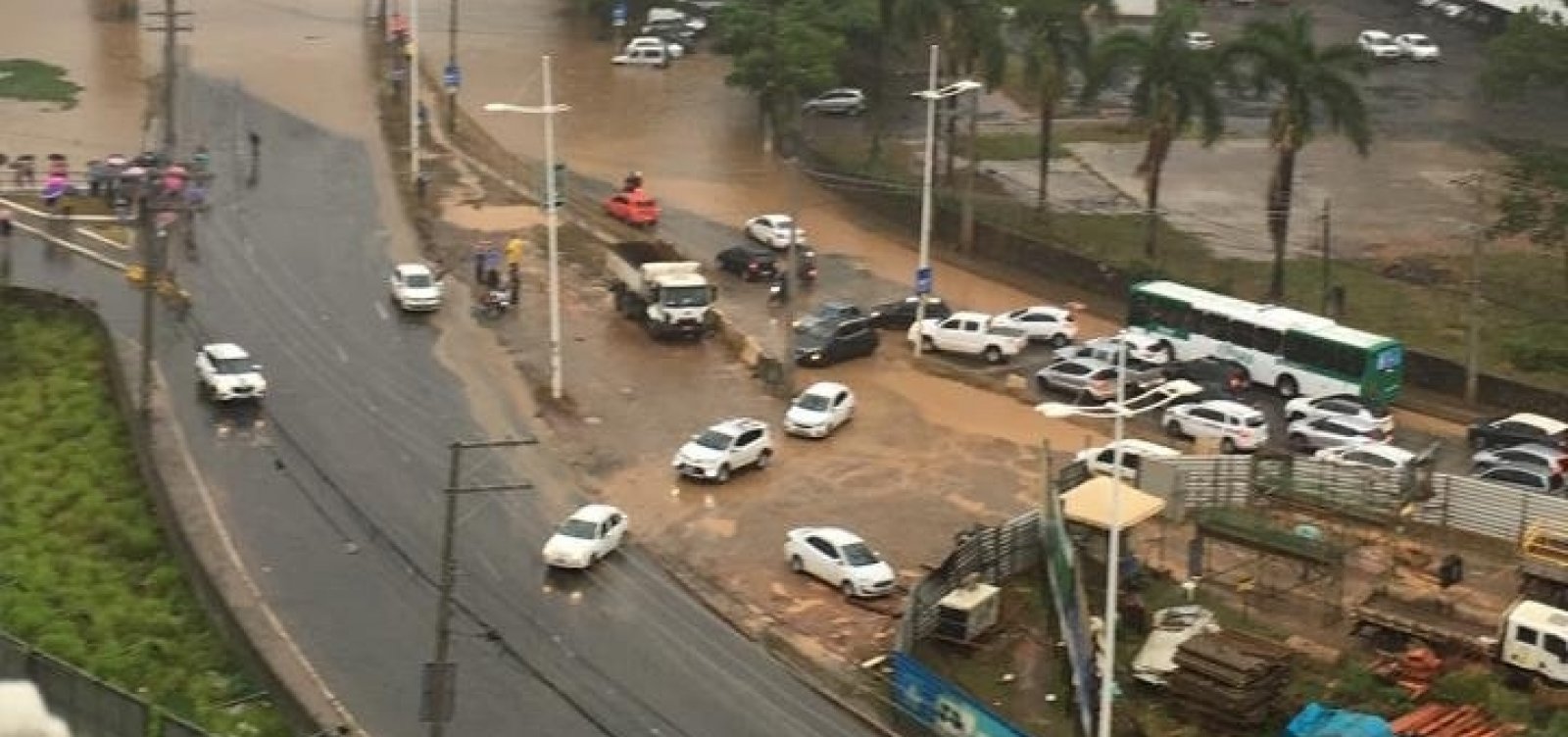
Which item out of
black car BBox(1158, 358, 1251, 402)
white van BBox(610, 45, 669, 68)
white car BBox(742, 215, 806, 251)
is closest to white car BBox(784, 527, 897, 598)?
black car BBox(1158, 358, 1251, 402)

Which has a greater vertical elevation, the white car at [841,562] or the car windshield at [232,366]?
the car windshield at [232,366]

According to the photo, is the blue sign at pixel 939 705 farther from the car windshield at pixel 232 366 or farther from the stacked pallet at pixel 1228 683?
the car windshield at pixel 232 366

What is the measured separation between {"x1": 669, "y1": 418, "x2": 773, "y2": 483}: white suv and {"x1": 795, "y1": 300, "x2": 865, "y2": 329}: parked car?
24.4 feet

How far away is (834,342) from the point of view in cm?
4600

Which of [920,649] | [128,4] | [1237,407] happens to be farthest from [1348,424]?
[128,4]

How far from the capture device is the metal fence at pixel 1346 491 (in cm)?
3678

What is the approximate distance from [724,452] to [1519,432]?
618 inches

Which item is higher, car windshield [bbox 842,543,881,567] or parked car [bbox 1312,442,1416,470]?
parked car [bbox 1312,442,1416,470]

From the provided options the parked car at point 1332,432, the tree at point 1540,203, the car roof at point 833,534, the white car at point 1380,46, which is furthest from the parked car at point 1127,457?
the white car at point 1380,46

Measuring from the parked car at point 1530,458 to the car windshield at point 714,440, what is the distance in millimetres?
14258

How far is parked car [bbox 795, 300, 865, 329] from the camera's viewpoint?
46.8 metres

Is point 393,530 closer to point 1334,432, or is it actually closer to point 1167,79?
point 1334,432

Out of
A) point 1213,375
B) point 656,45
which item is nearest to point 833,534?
point 1213,375

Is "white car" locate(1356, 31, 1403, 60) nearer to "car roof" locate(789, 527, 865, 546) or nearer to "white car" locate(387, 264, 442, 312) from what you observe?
"white car" locate(387, 264, 442, 312)
